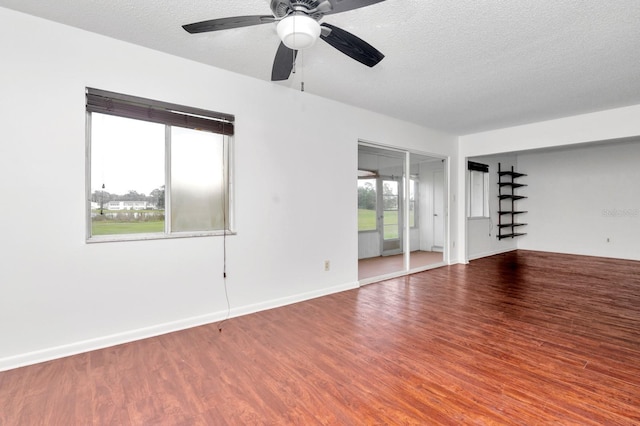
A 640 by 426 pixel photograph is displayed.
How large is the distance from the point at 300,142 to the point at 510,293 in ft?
11.2

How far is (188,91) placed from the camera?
3061 mm

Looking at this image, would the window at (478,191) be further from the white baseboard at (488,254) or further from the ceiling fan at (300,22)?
the ceiling fan at (300,22)

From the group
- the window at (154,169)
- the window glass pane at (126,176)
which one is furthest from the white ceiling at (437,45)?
the window glass pane at (126,176)

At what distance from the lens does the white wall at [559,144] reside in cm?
458

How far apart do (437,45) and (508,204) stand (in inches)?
265

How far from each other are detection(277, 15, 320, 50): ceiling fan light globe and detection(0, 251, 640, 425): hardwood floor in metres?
2.18

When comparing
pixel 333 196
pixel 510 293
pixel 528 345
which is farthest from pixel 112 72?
pixel 510 293

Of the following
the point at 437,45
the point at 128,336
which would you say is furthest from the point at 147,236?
the point at 437,45

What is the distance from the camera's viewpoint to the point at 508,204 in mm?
8109

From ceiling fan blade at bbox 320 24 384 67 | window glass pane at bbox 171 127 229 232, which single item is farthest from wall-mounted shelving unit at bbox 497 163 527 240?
window glass pane at bbox 171 127 229 232

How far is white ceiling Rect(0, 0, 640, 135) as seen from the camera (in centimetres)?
226

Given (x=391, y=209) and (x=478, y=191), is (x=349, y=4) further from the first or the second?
(x=478, y=191)

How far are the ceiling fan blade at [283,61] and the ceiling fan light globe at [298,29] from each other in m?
0.24

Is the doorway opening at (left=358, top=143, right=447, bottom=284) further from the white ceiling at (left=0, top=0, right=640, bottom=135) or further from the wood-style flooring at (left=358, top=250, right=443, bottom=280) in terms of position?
the white ceiling at (left=0, top=0, right=640, bottom=135)
